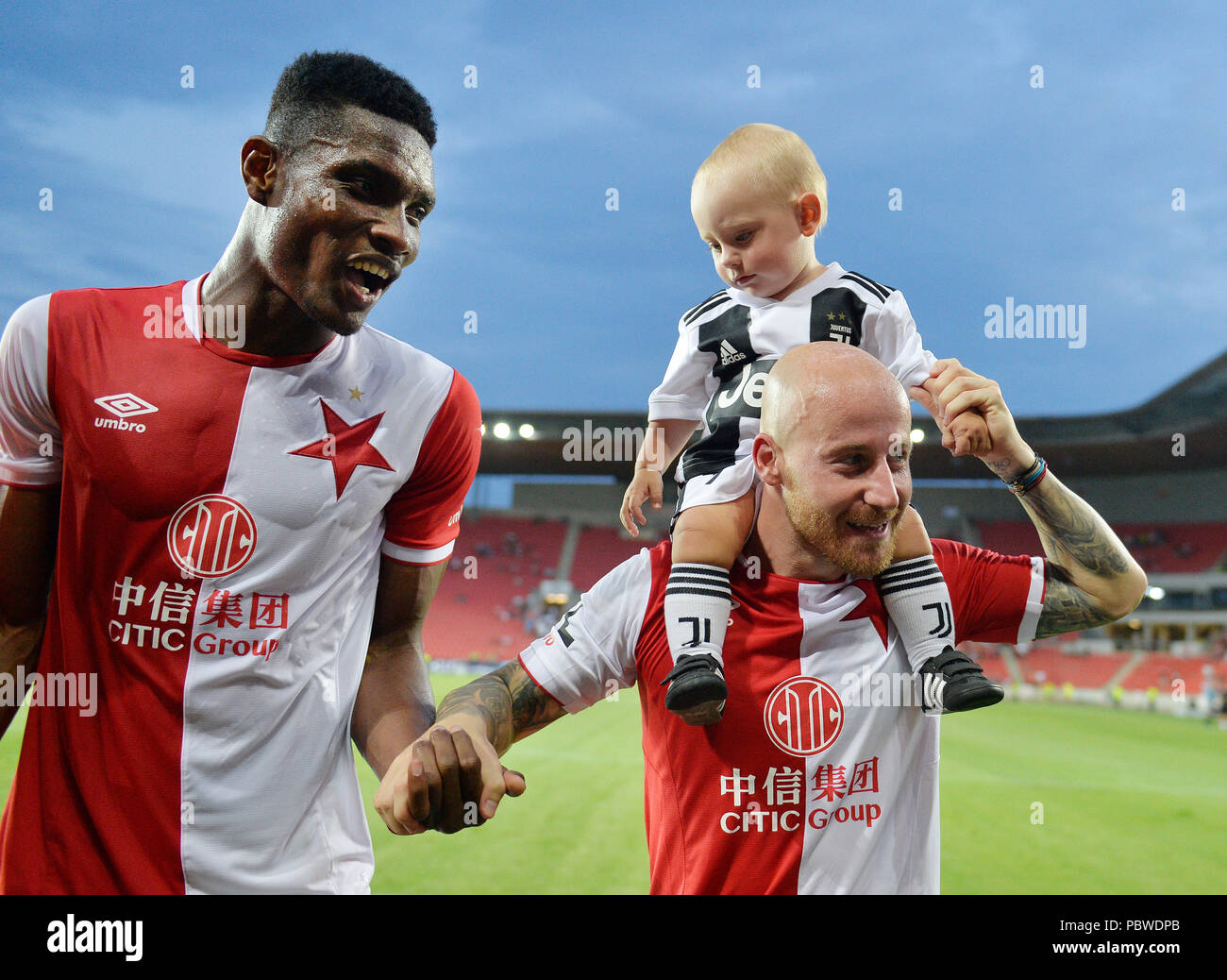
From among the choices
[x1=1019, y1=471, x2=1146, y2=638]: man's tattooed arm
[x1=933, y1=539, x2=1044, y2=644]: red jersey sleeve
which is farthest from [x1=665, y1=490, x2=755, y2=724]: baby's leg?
[x1=1019, y1=471, x2=1146, y2=638]: man's tattooed arm

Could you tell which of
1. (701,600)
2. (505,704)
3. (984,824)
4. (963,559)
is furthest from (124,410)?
(984,824)

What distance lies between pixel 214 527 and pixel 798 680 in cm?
124

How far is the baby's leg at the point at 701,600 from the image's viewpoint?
5.28 ft

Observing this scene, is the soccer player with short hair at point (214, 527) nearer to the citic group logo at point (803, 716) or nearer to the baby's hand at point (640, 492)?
the baby's hand at point (640, 492)

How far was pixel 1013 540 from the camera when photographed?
47.1ft

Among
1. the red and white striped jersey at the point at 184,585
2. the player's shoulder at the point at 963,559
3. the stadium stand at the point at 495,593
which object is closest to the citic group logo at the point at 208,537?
the red and white striped jersey at the point at 184,585

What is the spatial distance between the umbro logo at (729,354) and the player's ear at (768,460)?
0.24 metres

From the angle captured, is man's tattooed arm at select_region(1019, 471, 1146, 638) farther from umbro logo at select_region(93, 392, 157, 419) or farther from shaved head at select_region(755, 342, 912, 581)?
umbro logo at select_region(93, 392, 157, 419)

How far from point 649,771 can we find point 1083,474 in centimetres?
1619

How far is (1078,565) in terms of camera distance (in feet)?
6.09

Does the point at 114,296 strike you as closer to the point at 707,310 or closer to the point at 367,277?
the point at 367,277

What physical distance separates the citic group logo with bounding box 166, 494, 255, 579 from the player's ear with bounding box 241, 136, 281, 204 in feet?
1.91

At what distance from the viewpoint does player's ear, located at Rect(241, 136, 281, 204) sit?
159cm
